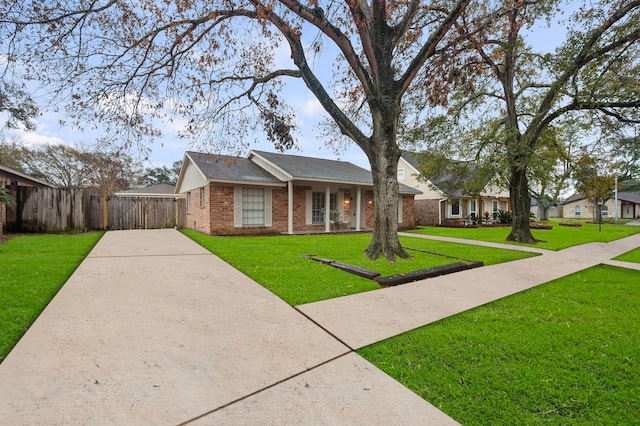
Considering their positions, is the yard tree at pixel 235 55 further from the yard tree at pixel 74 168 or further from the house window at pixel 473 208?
A: the yard tree at pixel 74 168

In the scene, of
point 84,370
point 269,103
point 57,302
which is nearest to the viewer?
point 84,370

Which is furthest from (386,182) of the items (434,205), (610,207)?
(610,207)

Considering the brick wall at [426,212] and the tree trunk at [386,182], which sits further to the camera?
the brick wall at [426,212]

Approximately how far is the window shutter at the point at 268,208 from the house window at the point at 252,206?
14 centimetres

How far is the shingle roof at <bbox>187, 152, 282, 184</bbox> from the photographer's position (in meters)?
12.0

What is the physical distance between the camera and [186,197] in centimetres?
1612

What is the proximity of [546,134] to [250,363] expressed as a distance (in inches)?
615

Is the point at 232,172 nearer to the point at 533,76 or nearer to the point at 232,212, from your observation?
the point at 232,212

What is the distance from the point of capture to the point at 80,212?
12.2 meters

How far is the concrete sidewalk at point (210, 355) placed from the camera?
1758mm

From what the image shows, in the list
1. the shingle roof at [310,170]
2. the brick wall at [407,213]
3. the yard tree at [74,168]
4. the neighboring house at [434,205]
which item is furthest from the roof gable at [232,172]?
the yard tree at [74,168]

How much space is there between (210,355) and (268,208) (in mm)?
11033

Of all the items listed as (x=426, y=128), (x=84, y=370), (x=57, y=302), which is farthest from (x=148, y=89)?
(x=426, y=128)

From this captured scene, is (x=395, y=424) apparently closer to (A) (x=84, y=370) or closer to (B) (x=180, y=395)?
(B) (x=180, y=395)
